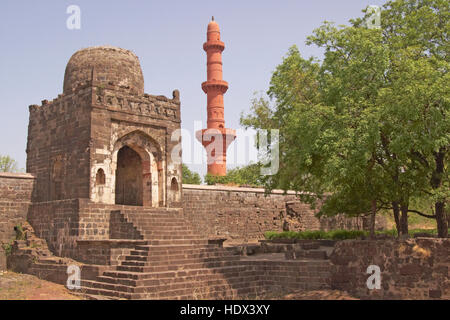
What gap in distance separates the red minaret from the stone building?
1945 centimetres

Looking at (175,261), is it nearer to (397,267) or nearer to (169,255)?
(169,255)

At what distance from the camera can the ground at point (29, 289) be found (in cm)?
1271

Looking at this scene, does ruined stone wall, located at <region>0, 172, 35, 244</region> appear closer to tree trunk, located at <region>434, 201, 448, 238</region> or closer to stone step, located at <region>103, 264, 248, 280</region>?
stone step, located at <region>103, 264, 248, 280</region>

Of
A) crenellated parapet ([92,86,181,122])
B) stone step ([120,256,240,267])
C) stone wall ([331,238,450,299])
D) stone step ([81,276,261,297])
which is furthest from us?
crenellated parapet ([92,86,181,122])

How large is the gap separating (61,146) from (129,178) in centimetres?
339

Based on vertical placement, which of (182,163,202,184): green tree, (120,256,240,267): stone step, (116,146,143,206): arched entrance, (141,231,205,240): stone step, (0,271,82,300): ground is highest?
(182,163,202,184): green tree

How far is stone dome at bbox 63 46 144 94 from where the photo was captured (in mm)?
19078

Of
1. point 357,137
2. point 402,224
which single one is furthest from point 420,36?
point 402,224

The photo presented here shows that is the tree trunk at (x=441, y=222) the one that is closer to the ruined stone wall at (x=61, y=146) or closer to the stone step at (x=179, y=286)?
the stone step at (x=179, y=286)
